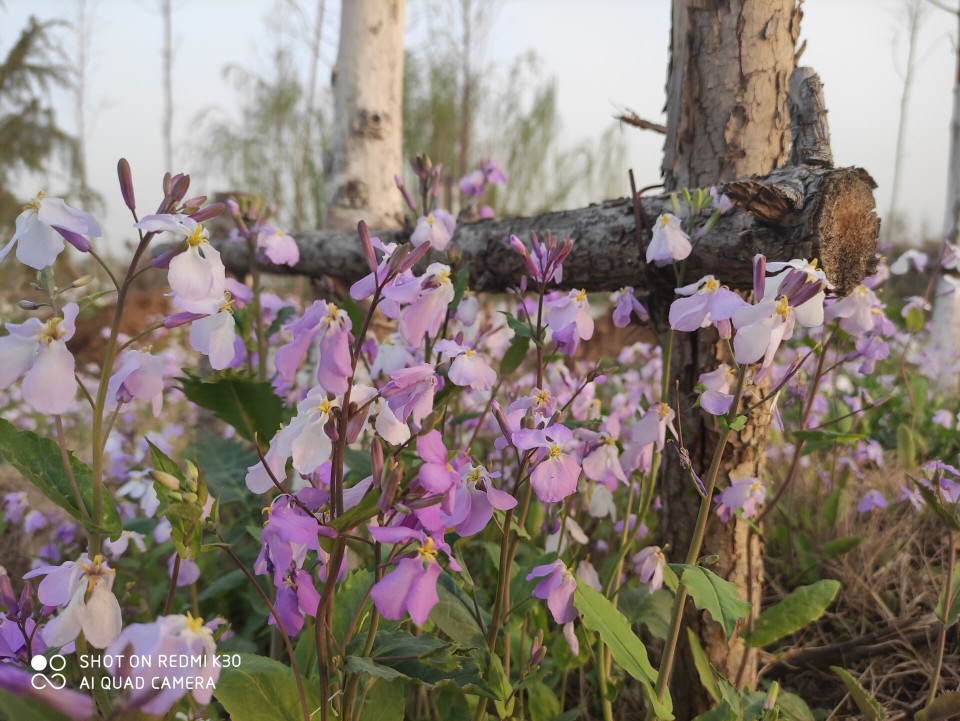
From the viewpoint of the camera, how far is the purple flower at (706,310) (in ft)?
3.02

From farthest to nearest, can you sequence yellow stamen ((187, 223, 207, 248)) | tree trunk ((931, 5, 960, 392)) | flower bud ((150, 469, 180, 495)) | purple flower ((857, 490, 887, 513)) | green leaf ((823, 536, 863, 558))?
tree trunk ((931, 5, 960, 392)) → purple flower ((857, 490, 887, 513)) → green leaf ((823, 536, 863, 558)) → yellow stamen ((187, 223, 207, 248)) → flower bud ((150, 469, 180, 495))

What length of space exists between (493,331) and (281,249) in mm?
620

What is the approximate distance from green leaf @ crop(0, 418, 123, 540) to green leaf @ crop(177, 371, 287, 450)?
45 centimetres

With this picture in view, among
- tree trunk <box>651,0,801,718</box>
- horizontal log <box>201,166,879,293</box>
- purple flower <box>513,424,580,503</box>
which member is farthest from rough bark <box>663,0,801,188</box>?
purple flower <box>513,424,580,503</box>

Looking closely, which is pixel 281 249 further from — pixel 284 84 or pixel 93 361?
pixel 284 84

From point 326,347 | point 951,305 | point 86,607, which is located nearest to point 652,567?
point 326,347

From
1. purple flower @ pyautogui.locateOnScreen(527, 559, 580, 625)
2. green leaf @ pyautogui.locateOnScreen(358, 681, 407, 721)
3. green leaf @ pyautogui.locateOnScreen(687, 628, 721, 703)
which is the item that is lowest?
green leaf @ pyautogui.locateOnScreen(687, 628, 721, 703)

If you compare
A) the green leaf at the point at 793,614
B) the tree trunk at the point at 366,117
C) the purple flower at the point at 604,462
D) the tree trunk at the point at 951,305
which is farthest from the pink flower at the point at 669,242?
the tree trunk at the point at 951,305

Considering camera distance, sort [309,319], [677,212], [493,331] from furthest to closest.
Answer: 1. [493,331]
2. [677,212]
3. [309,319]

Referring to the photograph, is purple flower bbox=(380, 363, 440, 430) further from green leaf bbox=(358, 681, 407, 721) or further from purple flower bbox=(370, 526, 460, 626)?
green leaf bbox=(358, 681, 407, 721)

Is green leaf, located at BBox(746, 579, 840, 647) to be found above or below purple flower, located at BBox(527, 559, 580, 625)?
below

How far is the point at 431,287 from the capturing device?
2.69ft

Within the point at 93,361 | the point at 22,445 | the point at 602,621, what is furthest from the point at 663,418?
the point at 93,361

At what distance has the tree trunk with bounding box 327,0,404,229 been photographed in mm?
3205
